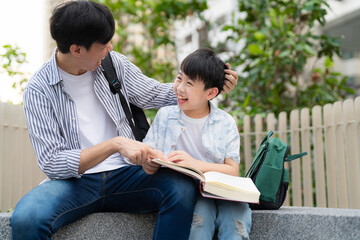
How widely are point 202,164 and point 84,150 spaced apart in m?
0.65

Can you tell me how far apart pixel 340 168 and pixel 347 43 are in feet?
44.6

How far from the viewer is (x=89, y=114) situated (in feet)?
8.27

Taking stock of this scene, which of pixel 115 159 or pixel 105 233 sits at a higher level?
pixel 115 159

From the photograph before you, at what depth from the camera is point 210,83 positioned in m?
2.54

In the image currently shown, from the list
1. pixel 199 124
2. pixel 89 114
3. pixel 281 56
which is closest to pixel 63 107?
pixel 89 114

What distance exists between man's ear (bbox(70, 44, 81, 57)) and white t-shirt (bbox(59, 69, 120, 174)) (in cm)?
18

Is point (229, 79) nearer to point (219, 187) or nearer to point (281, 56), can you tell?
point (219, 187)

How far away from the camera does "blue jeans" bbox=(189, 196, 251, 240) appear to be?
2.11m

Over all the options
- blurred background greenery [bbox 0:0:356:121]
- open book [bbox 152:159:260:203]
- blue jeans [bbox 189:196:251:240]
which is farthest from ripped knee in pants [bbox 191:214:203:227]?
blurred background greenery [bbox 0:0:356:121]

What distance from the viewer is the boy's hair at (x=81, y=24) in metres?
2.25

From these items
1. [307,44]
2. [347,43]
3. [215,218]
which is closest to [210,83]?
[215,218]

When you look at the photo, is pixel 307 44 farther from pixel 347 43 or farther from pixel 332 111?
pixel 347 43

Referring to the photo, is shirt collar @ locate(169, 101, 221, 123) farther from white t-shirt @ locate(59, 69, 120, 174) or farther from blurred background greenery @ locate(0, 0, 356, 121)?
blurred background greenery @ locate(0, 0, 356, 121)

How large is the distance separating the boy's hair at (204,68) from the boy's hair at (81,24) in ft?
1.67
